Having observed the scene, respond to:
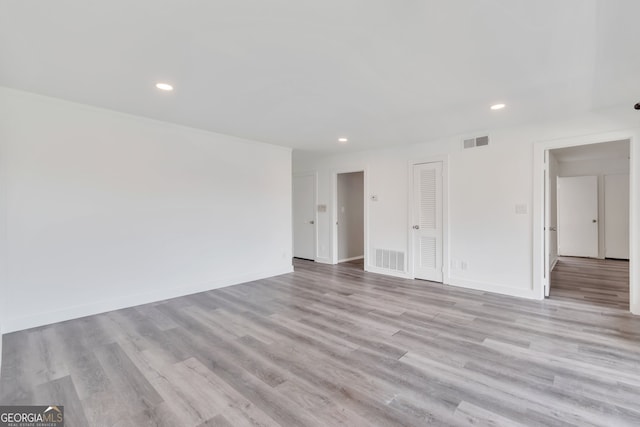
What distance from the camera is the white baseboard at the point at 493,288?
4143mm

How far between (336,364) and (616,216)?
845 cm

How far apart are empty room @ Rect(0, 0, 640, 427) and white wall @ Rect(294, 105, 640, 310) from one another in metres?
0.03

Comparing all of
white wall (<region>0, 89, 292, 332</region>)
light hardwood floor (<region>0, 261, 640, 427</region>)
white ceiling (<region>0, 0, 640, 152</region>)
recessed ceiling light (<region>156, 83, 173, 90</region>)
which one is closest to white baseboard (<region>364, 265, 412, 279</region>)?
light hardwood floor (<region>0, 261, 640, 427</region>)

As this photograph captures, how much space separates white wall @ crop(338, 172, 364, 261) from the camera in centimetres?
712

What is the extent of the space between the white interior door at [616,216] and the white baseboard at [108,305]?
8.54m

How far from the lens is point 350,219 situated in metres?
7.42

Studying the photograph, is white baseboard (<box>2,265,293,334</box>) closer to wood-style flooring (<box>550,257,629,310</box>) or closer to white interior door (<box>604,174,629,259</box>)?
wood-style flooring (<box>550,257,629,310</box>)

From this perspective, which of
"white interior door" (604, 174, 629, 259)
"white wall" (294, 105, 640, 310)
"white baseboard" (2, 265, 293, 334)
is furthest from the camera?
"white interior door" (604, 174, 629, 259)

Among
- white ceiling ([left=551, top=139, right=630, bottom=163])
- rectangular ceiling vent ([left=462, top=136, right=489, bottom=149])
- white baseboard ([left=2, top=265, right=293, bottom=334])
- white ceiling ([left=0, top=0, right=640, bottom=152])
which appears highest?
white ceiling ([left=0, top=0, right=640, bottom=152])

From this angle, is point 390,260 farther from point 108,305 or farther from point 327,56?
point 108,305

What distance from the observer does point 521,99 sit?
3234 mm

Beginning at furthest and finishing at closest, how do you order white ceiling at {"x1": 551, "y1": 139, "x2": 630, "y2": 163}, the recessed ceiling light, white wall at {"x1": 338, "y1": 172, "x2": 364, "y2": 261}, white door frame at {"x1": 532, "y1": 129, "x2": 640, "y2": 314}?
white wall at {"x1": 338, "y1": 172, "x2": 364, "y2": 261} < white ceiling at {"x1": 551, "y1": 139, "x2": 630, "y2": 163} < white door frame at {"x1": 532, "y1": 129, "x2": 640, "y2": 314} < the recessed ceiling light

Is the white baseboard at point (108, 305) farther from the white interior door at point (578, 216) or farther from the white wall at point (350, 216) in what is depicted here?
the white interior door at point (578, 216)

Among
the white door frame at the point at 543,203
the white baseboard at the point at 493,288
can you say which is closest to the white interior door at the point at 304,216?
the white baseboard at the point at 493,288
